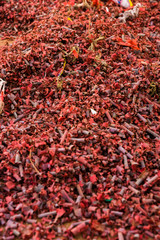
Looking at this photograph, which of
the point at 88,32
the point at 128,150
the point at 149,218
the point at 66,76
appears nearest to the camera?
the point at 149,218

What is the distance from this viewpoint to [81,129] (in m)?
1.58


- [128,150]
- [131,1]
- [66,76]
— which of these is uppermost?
[131,1]

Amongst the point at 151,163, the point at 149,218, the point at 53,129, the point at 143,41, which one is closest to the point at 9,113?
the point at 53,129

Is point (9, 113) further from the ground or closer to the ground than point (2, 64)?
closer to the ground

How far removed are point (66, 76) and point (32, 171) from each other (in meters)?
0.81

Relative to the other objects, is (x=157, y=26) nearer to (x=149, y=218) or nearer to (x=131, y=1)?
(x=131, y=1)

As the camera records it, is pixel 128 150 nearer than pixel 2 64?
Yes

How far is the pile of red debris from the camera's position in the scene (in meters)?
1.35

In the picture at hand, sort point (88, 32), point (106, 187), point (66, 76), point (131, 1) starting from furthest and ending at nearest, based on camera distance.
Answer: point (131, 1) < point (88, 32) < point (66, 76) < point (106, 187)

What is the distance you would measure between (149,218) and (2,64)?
61.4 inches

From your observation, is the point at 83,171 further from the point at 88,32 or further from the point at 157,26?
the point at 157,26

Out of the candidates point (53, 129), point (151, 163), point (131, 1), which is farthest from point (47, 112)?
point (131, 1)

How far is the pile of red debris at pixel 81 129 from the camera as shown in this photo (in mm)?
1353

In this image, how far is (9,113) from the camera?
186 centimetres
